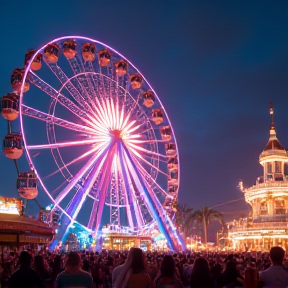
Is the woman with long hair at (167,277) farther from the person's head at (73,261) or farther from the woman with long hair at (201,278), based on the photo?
the person's head at (73,261)

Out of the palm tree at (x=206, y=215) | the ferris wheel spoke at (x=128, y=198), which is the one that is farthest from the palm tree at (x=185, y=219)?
the ferris wheel spoke at (x=128, y=198)

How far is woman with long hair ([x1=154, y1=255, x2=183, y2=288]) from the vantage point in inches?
237

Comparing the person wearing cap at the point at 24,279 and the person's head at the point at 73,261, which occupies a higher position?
the person's head at the point at 73,261

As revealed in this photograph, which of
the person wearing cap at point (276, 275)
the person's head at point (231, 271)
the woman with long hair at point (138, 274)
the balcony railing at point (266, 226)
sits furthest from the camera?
the balcony railing at point (266, 226)

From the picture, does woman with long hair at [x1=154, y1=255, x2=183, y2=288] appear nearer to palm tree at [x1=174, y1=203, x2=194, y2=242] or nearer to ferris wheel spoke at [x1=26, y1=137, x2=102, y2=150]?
ferris wheel spoke at [x1=26, y1=137, x2=102, y2=150]

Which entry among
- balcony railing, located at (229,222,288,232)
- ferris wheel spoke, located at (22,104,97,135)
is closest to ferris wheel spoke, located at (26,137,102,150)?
ferris wheel spoke, located at (22,104,97,135)

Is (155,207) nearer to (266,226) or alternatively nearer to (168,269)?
(266,226)

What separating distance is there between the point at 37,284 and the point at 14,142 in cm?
2654

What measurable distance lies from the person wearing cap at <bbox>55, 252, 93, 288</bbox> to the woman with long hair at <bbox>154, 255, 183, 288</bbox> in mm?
850

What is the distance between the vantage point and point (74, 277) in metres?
5.62

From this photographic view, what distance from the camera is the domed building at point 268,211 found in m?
57.0

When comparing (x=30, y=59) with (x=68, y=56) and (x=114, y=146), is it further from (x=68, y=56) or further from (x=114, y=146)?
(x=114, y=146)

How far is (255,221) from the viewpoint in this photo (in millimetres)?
59875

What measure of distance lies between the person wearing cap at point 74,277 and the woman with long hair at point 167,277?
2.79 feet
